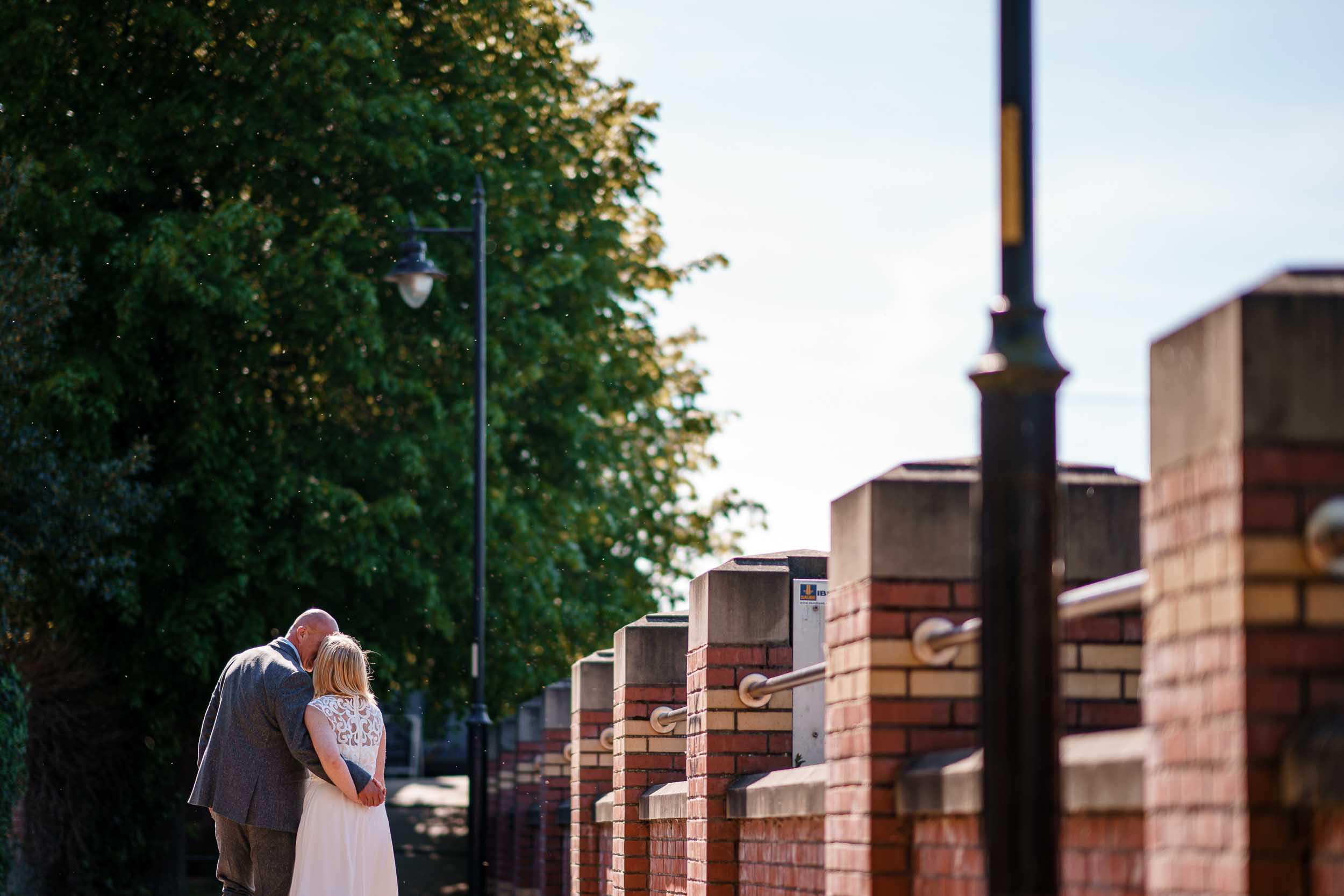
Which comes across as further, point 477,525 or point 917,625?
point 477,525

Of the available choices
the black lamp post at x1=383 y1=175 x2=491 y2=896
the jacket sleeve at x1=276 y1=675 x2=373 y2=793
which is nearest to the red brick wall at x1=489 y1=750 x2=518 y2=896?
the black lamp post at x1=383 y1=175 x2=491 y2=896

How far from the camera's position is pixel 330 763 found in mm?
8289

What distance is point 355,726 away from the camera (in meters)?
8.43

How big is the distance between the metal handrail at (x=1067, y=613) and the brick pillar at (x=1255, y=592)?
404mm

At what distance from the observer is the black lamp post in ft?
51.1

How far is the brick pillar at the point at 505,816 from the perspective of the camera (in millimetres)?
22797

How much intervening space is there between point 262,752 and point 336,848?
24.0 inches

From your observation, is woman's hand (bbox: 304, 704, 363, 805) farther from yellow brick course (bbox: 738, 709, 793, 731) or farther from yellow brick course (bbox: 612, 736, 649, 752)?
yellow brick course (bbox: 612, 736, 649, 752)

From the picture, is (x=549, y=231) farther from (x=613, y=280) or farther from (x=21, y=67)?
(x=21, y=67)

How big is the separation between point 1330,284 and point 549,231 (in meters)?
19.5

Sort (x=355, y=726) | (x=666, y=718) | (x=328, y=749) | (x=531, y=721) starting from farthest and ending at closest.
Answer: (x=531, y=721) → (x=666, y=718) → (x=355, y=726) → (x=328, y=749)

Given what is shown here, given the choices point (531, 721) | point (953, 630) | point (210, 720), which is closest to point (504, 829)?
point (531, 721)

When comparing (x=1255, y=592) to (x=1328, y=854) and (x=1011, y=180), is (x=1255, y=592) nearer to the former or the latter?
(x=1328, y=854)

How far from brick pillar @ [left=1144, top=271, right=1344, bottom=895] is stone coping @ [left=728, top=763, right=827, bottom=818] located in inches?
103
